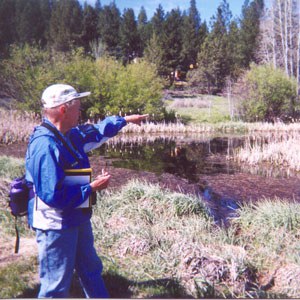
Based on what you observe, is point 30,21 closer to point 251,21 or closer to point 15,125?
point 251,21

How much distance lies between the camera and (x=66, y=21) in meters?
4.28

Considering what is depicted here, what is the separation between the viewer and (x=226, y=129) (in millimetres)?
12453

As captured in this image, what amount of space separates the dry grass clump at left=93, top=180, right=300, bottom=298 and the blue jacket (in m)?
0.89

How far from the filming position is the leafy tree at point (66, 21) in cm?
402

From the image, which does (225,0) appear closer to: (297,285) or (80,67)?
(297,285)

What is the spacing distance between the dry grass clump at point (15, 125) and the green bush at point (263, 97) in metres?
6.86

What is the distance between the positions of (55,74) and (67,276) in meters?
5.80

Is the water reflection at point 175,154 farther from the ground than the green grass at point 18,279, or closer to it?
closer to it

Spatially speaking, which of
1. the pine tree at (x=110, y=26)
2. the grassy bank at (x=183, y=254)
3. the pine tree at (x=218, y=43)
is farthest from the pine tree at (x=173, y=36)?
the grassy bank at (x=183, y=254)

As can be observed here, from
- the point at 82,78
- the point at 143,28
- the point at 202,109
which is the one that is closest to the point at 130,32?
the point at 143,28

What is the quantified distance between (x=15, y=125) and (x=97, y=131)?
5.70 m

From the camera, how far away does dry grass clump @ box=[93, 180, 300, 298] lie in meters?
2.47

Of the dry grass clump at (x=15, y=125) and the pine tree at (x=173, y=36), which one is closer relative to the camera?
the pine tree at (x=173, y=36)

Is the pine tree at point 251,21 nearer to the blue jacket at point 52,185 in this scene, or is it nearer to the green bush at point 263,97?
the blue jacket at point 52,185
